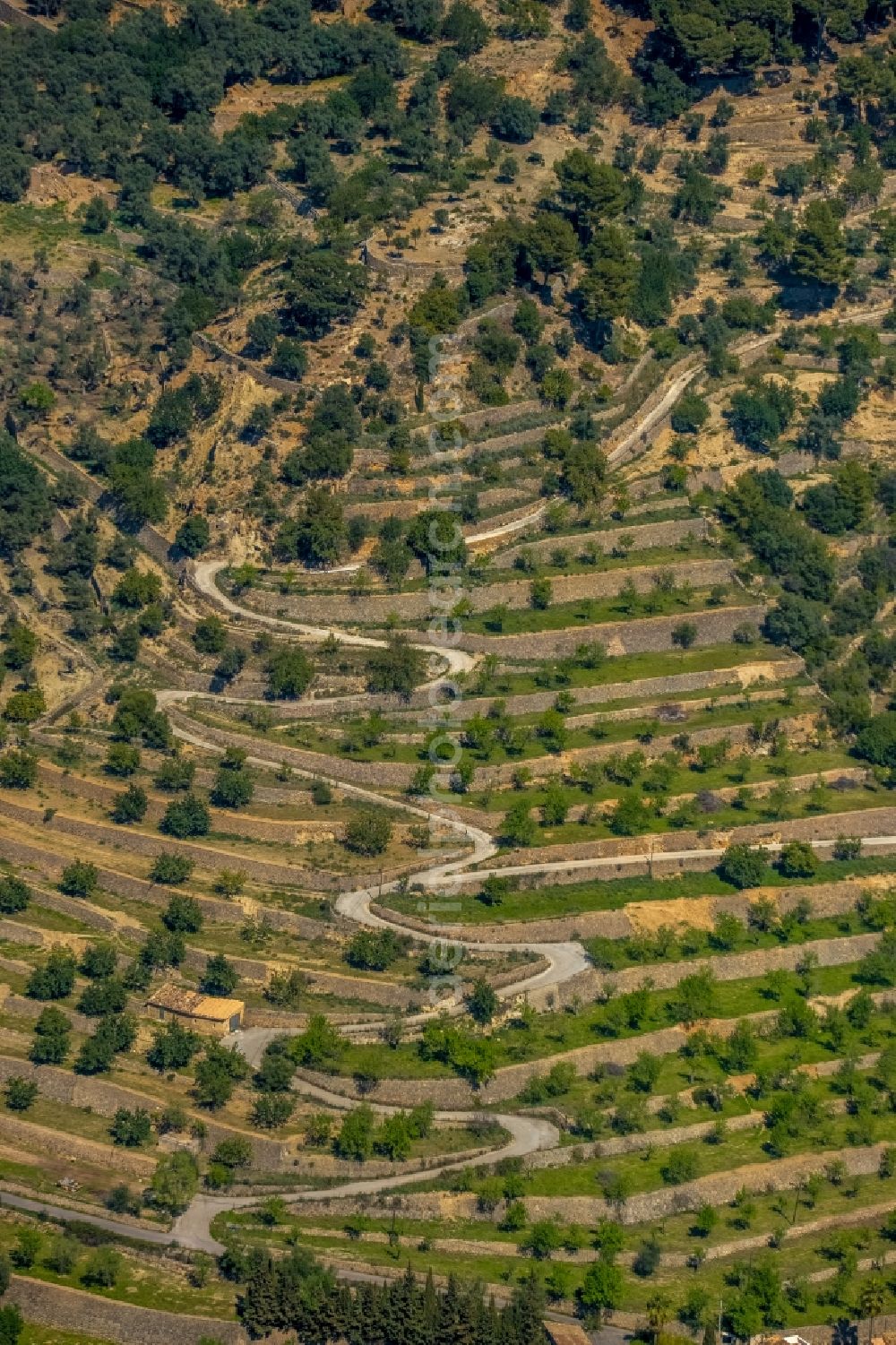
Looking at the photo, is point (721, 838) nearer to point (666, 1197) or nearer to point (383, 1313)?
point (666, 1197)

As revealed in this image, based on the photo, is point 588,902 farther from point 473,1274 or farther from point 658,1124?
point 473,1274

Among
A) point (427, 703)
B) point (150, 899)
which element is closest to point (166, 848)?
point (150, 899)

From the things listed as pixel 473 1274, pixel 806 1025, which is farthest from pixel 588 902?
pixel 473 1274

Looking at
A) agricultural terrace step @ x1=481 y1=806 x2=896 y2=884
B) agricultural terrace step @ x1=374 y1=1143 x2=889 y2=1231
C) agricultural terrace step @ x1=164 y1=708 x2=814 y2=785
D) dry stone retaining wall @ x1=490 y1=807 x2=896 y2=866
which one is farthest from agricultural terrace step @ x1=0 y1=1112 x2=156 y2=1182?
dry stone retaining wall @ x1=490 y1=807 x2=896 y2=866

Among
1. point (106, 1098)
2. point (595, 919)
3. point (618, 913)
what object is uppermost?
point (618, 913)

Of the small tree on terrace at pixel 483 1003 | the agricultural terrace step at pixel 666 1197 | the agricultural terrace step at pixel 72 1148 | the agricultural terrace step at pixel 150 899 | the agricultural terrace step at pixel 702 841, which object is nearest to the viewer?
the agricultural terrace step at pixel 666 1197

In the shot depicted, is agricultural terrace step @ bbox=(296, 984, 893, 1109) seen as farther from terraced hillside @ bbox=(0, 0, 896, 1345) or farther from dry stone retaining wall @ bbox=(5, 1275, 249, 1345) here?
dry stone retaining wall @ bbox=(5, 1275, 249, 1345)

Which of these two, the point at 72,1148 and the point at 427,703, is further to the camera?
the point at 427,703

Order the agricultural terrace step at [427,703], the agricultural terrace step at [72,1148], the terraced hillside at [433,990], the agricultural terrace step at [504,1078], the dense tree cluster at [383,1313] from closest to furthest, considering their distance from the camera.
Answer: the dense tree cluster at [383,1313] < the terraced hillside at [433,990] < the agricultural terrace step at [72,1148] < the agricultural terrace step at [504,1078] < the agricultural terrace step at [427,703]

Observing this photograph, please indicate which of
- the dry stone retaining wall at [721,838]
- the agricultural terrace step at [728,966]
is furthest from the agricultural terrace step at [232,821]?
the agricultural terrace step at [728,966]

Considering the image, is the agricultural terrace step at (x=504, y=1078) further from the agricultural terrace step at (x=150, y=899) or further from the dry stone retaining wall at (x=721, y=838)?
the dry stone retaining wall at (x=721, y=838)

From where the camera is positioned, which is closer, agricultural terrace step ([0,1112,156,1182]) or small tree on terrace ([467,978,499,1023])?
agricultural terrace step ([0,1112,156,1182])

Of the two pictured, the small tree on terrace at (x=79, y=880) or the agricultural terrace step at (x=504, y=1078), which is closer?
the agricultural terrace step at (x=504, y=1078)
